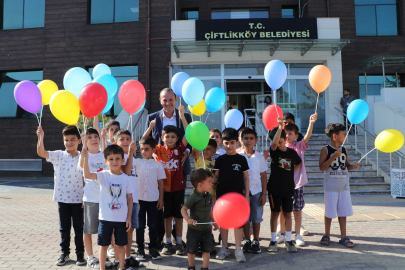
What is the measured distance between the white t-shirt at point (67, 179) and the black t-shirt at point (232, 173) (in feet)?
5.92

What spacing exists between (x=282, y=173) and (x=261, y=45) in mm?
9044

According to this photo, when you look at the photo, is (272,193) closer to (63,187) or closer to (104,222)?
(104,222)

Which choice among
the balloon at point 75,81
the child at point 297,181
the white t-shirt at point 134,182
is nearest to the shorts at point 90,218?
the white t-shirt at point 134,182

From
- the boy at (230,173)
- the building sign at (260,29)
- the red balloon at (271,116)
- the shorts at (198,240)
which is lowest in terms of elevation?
the shorts at (198,240)

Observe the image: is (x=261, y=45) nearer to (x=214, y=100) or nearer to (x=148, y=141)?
(x=214, y=100)

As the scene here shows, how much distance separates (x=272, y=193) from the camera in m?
4.62

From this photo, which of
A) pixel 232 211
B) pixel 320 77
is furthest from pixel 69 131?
pixel 320 77

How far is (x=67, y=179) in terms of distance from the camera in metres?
4.12

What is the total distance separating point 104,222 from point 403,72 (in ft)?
48.7

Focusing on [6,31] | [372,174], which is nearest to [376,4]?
[372,174]

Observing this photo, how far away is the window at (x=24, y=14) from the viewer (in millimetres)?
14547

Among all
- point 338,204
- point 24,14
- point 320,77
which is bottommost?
point 338,204

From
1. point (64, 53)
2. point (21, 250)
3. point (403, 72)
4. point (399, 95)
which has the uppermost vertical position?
point (64, 53)

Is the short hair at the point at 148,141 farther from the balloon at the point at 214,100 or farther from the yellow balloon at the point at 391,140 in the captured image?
the yellow balloon at the point at 391,140
